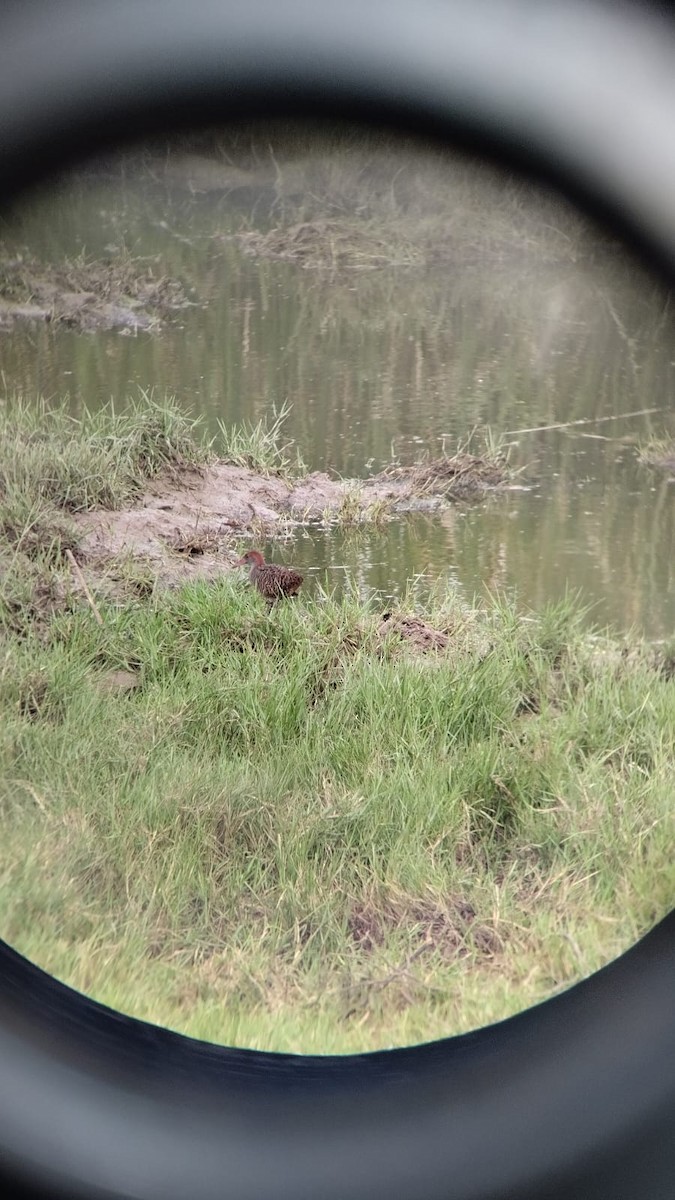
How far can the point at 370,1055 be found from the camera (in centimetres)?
61

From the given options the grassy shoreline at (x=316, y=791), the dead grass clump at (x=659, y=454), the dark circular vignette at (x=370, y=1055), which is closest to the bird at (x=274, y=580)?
the grassy shoreline at (x=316, y=791)

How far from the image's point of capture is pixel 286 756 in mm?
1073

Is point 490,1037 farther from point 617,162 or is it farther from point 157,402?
point 157,402

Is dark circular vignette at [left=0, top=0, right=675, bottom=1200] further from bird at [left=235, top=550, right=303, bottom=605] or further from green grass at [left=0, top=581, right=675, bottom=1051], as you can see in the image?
bird at [left=235, top=550, right=303, bottom=605]

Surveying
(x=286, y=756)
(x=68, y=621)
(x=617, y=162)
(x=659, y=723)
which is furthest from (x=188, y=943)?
(x=617, y=162)

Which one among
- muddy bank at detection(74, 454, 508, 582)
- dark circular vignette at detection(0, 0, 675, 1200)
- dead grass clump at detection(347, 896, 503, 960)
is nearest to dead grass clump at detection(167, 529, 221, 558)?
muddy bank at detection(74, 454, 508, 582)

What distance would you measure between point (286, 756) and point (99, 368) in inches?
16.4

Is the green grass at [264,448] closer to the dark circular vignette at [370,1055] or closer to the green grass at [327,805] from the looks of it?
the green grass at [327,805]

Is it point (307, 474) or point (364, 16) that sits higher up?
point (364, 16)

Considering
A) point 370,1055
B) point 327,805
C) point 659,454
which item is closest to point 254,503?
point 327,805

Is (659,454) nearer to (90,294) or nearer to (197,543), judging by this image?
(197,543)

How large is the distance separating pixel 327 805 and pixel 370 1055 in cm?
43

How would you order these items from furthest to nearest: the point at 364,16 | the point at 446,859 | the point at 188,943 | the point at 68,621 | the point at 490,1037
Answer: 1. the point at 68,621
2. the point at 446,859
3. the point at 188,943
4. the point at 490,1037
5. the point at 364,16

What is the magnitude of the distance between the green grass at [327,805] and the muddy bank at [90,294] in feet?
0.91
